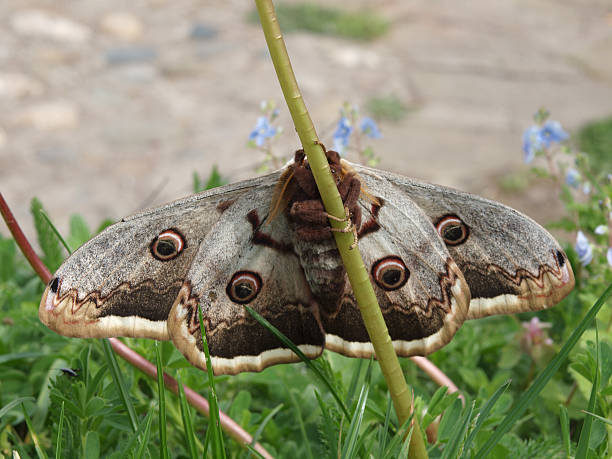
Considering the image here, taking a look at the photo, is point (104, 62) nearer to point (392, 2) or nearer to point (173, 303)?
point (392, 2)

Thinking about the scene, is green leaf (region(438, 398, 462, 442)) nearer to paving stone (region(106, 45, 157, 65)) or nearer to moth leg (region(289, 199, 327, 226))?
moth leg (region(289, 199, 327, 226))

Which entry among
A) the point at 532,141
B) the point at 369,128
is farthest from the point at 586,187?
the point at 369,128

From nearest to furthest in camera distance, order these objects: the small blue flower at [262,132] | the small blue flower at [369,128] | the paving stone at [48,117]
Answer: the small blue flower at [262,132]
the small blue flower at [369,128]
the paving stone at [48,117]

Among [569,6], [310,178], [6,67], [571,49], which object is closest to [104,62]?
[6,67]

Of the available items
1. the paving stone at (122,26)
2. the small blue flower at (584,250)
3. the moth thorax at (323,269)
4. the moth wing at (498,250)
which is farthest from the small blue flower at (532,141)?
the paving stone at (122,26)

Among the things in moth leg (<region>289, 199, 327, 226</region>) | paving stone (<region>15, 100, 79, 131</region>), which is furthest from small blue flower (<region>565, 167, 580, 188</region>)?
paving stone (<region>15, 100, 79, 131</region>)

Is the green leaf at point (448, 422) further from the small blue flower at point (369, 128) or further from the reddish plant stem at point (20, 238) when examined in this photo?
the small blue flower at point (369, 128)

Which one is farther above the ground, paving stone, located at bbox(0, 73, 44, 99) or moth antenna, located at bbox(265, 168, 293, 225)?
paving stone, located at bbox(0, 73, 44, 99)
